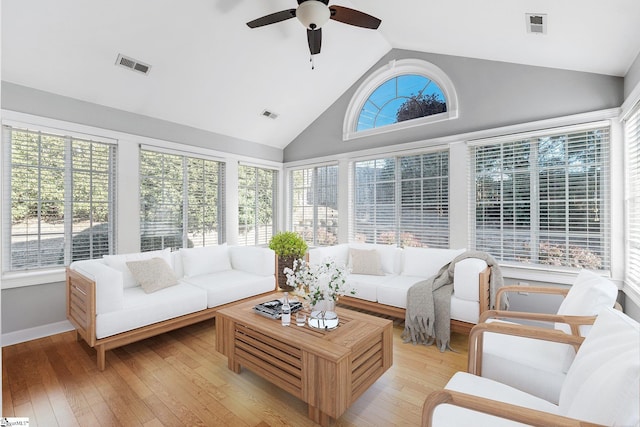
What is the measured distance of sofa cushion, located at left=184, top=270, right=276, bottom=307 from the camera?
11.6 ft

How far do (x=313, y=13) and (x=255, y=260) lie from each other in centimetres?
288

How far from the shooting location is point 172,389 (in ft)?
7.98

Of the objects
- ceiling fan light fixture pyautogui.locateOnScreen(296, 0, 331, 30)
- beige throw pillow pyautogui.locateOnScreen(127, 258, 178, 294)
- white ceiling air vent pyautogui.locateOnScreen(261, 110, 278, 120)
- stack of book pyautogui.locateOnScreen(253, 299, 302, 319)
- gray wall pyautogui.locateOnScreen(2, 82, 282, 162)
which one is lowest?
stack of book pyautogui.locateOnScreen(253, 299, 302, 319)

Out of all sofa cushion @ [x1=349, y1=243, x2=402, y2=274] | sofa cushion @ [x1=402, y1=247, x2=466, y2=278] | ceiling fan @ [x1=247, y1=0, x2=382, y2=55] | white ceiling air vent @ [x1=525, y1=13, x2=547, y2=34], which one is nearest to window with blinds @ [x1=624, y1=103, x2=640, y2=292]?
white ceiling air vent @ [x1=525, y1=13, x2=547, y2=34]

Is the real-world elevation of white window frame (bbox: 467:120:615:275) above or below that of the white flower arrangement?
above

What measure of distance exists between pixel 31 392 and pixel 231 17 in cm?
385

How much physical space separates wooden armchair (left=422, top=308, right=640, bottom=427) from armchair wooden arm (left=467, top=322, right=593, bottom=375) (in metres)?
0.29

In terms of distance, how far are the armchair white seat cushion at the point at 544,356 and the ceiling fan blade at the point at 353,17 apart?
2661 mm

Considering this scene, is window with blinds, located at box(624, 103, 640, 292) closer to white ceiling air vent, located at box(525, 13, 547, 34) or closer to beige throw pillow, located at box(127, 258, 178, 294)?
white ceiling air vent, located at box(525, 13, 547, 34)

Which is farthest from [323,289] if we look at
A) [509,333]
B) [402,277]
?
[402,277]

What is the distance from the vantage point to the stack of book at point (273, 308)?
261cm

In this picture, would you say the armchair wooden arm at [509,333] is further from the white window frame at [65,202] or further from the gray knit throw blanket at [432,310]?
the white window frame at [65,202]

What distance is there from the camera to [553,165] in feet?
11.8

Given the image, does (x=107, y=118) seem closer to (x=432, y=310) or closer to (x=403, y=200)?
(x=403, y=200)
